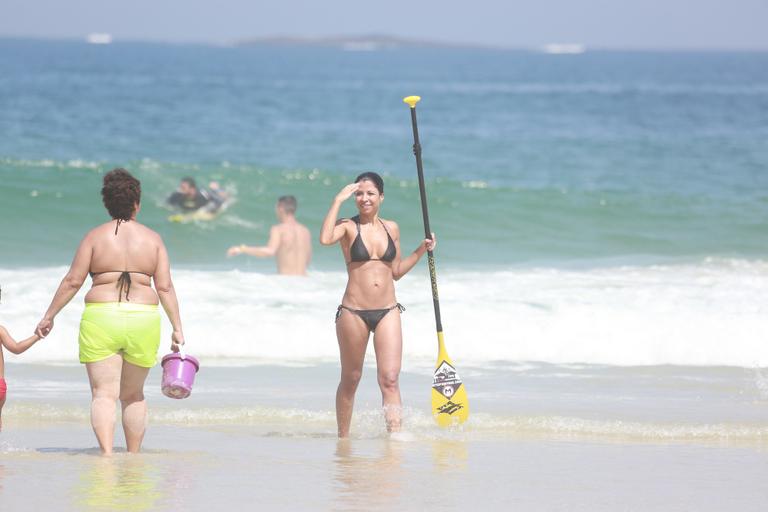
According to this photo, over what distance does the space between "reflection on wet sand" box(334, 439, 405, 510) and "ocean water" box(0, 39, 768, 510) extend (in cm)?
2

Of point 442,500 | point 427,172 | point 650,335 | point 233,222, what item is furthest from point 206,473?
point 427,172

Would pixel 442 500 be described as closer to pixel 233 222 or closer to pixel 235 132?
pixel 233 222

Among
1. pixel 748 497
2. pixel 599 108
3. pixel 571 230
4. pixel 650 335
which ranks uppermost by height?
pixel 599 108

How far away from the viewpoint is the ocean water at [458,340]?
6.12m

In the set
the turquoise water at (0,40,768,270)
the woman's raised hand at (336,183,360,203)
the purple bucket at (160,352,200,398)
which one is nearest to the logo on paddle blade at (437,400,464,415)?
the woman's raised hand at (336,183,360,203)

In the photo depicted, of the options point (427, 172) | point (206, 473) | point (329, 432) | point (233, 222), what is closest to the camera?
point (206, 473)

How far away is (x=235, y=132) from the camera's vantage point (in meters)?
35.8

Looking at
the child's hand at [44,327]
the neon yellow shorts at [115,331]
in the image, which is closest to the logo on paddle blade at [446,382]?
the neon yellow shorts at [115,331]

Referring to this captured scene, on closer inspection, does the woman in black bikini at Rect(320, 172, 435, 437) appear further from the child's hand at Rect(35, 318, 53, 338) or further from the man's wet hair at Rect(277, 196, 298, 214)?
the man's wet hair at Rect(277, 196, 298, 214)

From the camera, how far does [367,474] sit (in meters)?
6.21

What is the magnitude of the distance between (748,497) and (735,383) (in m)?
3.59

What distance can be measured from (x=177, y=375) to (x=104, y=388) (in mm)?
358

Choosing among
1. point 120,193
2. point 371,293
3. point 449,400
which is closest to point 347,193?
point 371,293

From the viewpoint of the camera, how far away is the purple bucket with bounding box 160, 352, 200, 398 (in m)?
6.32
